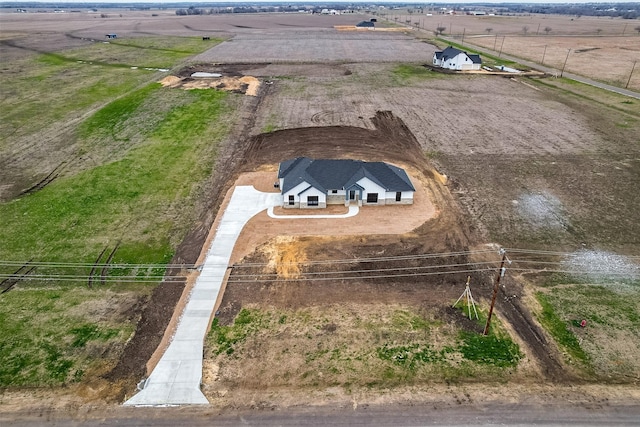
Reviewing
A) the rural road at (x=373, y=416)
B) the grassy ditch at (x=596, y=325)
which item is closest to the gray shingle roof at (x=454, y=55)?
the grassy ditch at (x=596, y=325)

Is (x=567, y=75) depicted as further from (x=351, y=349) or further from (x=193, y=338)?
(x=193, y=338)

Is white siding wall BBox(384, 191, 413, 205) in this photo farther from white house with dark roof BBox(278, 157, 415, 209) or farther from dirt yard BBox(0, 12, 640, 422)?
dirt yard BBox(0, 12, 640, 422)

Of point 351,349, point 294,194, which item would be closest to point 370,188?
point 294,194

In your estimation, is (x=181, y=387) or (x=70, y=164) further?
(x=70, y=164)

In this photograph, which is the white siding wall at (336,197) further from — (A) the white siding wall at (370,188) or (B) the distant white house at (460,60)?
(B) the distant white house at (460,60)

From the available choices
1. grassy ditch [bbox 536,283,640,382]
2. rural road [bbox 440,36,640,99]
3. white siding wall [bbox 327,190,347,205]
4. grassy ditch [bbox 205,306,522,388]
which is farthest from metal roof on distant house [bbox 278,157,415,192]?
rural road [bbox 440,36,640,99]

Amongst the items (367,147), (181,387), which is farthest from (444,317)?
(367,147)

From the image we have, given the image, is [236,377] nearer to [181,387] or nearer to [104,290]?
[181,387]
